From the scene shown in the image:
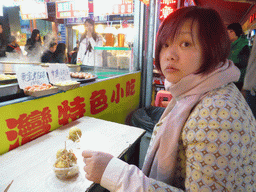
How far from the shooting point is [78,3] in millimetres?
4910

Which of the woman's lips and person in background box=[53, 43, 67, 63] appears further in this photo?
person in background box=[53, 43, 67, 63]

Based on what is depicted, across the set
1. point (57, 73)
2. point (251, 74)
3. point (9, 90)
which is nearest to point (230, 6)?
point (251, 74)

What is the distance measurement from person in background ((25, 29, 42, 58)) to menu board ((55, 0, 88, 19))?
0.95 meters

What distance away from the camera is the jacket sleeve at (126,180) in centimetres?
73

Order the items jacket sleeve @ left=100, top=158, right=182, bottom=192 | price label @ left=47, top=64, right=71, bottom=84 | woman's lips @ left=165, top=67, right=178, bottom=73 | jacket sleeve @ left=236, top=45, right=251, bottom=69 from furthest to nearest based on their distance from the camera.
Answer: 1. jacket sleeve @ left=236, top=45, right=251, bottom=69
2. price label @ left=47, top=64, right=71, bottom=84
3. woman's lips @ left=165, top=67, right=178, bottom=73
4. jacket sleeve @ left=100, top=158, right=182, bottom=192

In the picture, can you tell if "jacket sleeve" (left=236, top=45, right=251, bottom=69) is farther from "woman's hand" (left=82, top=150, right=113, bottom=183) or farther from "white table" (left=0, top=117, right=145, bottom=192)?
"woman's hand" (left=82, top=150, right=113, bottom=183)

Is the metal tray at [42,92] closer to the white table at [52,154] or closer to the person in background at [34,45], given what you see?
the white table at [52,154]

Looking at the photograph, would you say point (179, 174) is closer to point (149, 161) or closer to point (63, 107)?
point (149, 161)

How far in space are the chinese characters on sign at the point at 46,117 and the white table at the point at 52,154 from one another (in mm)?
75

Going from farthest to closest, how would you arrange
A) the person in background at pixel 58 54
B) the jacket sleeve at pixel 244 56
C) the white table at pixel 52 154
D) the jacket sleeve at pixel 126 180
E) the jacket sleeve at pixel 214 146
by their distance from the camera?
the person in background at pixel 58 54 < the jacket sleeve at pixel 244 56 < the white table at pixel 52 154 < the jacket sleeve at pixel 126 180 < the jacket sleeve at pixel 214 146

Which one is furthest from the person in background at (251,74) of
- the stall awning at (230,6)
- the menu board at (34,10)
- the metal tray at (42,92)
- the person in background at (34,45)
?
the menu board at (34,10)

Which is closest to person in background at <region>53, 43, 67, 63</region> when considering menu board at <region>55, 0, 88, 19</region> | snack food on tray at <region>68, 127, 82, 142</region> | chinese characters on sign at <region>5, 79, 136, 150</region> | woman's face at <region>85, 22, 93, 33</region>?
woman's face at <region>85, 22, 93, 33</region>

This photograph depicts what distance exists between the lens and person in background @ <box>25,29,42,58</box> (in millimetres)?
5012

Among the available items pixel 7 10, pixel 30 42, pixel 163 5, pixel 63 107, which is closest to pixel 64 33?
pixel 7 10
